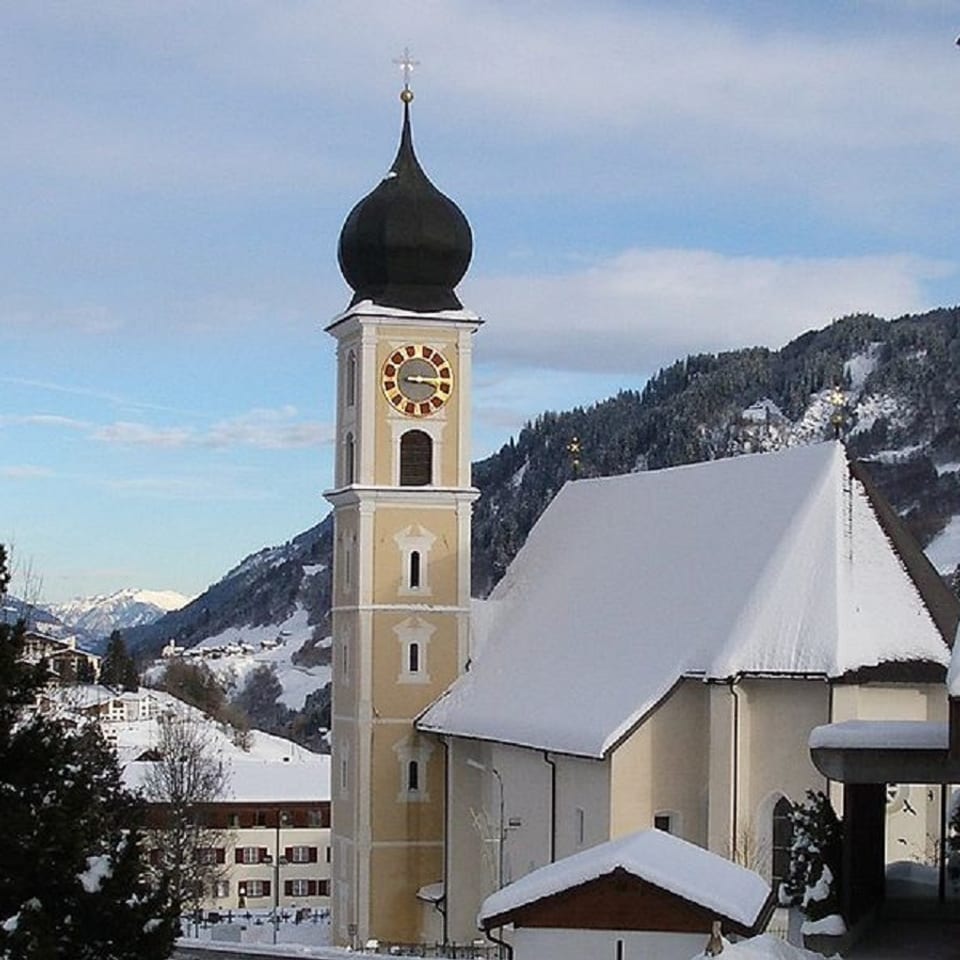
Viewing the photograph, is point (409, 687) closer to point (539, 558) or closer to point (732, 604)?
point (539, 558)

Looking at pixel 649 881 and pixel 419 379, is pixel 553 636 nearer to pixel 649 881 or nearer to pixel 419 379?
pixel 419 379

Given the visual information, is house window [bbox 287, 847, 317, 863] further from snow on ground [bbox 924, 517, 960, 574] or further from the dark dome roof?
snow on ground [bbox 924, 517, 960, 574]

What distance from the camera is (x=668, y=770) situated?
116 ft

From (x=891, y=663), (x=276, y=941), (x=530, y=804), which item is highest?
(x=891, y=663)

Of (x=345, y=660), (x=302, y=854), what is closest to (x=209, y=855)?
(x=302, y=854)

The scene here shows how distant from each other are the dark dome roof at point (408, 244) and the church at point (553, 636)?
0.05 meters

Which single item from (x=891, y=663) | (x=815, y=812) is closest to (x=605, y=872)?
(x=815, y=812)

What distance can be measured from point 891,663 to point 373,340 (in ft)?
49.6

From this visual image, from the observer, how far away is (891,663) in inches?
1312

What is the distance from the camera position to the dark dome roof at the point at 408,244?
4431cm

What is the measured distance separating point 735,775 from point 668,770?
1.36 metres

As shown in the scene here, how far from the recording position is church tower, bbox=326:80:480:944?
44156 mm

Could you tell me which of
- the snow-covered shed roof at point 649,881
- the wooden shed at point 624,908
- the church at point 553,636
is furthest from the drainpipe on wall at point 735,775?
the wooden shed at point 624,908

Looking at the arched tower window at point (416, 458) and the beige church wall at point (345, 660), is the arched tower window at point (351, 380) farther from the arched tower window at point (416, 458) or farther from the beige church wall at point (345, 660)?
the beige church wall at point (345, 660)
